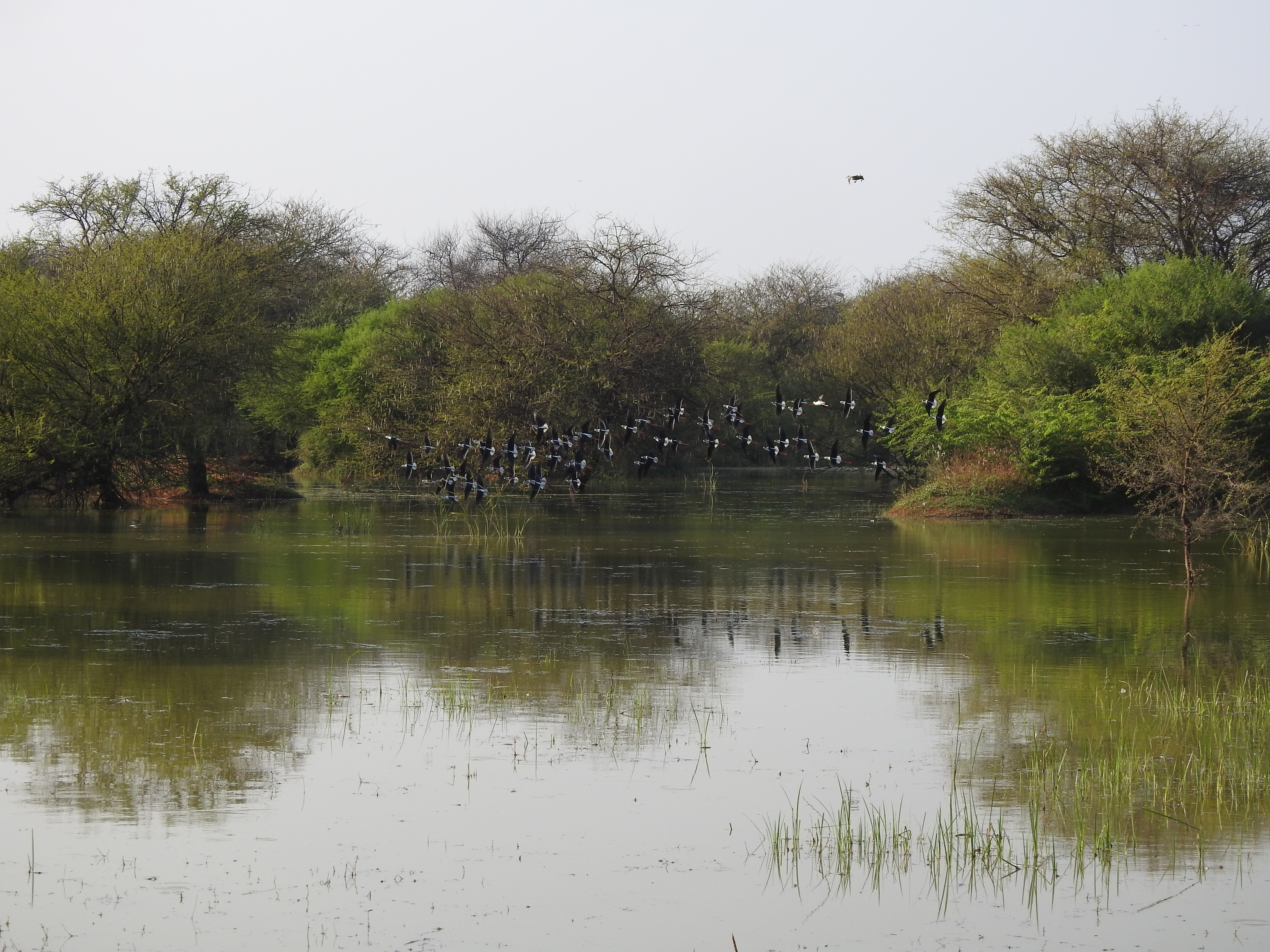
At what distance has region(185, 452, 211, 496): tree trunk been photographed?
1586 inches

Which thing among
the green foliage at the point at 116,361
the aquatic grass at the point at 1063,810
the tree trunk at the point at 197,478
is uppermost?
the green foliage at the point at 116,361

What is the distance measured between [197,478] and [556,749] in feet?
107

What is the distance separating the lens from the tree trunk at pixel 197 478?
1586 inches

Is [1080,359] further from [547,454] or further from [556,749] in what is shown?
[556,749]

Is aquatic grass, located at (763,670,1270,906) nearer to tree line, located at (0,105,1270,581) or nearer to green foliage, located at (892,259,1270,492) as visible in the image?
tree line, located at (0,105,1270,581)

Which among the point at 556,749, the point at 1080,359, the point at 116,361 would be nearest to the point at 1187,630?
the point at 556,749

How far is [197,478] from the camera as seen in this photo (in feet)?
133

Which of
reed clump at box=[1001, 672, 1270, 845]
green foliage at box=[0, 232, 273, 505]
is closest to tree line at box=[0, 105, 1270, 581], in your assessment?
green foliage at box=[0, 232, 273, 505]

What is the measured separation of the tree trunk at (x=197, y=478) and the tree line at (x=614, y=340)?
9 cm

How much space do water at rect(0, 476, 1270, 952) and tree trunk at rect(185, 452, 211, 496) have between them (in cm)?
1758

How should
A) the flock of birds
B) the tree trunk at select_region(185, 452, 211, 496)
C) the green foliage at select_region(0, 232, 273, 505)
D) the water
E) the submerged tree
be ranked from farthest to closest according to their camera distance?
the tree trunk at select_region(185, 452, 211, 496)
the flock of birds
the green foliage at select_region(0, 232, 273, 505)
the submerged tree
the water

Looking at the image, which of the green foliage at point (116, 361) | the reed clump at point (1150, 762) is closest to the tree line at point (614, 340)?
the green foliage at point (116, 361)

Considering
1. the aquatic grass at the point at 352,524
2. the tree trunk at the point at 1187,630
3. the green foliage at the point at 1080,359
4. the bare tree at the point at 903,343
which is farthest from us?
the bare tree at the point at 903,343

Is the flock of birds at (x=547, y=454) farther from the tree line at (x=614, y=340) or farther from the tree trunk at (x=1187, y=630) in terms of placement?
the tree trunk at (x=1187, y=630)
